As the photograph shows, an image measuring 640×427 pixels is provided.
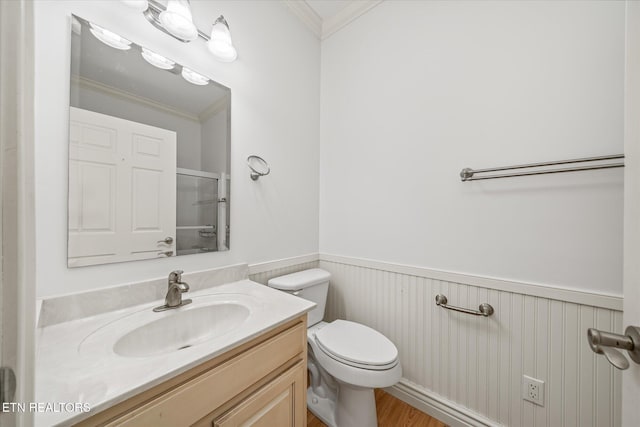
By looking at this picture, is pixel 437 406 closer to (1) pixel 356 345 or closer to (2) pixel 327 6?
(1) pixel 356 345

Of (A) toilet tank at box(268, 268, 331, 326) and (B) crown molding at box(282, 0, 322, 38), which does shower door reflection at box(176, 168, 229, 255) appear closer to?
(A) toilet tank at box(268, 268, 331, 326)

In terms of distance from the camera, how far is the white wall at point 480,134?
2.94 feet

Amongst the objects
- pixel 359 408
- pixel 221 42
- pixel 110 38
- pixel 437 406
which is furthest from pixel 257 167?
pixel 437 406

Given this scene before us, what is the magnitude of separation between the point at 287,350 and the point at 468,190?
3.66ft

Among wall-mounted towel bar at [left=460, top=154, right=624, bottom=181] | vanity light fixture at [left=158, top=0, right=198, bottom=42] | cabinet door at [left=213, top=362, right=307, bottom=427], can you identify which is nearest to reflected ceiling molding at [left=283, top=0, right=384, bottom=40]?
vanity light fixture at [left=158, top=0, right=198, bottom=42]

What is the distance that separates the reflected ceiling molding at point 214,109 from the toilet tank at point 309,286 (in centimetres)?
93

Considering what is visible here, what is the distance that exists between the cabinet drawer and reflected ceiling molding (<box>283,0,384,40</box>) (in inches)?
75.9

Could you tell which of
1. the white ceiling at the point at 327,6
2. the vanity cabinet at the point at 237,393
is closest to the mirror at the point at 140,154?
the vanity cabinet at the point at 237,393

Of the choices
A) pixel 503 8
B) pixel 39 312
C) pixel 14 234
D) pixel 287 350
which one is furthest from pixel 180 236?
pixel 503 8

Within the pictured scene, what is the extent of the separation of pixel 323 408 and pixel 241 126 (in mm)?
1628

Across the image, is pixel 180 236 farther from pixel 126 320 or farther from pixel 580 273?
pixel 580 273

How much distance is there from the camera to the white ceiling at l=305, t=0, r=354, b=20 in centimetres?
155

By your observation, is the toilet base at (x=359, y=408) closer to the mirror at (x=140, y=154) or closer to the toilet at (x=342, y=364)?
the toilet at (x=342, y=364)

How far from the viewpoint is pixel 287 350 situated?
0.85 m
